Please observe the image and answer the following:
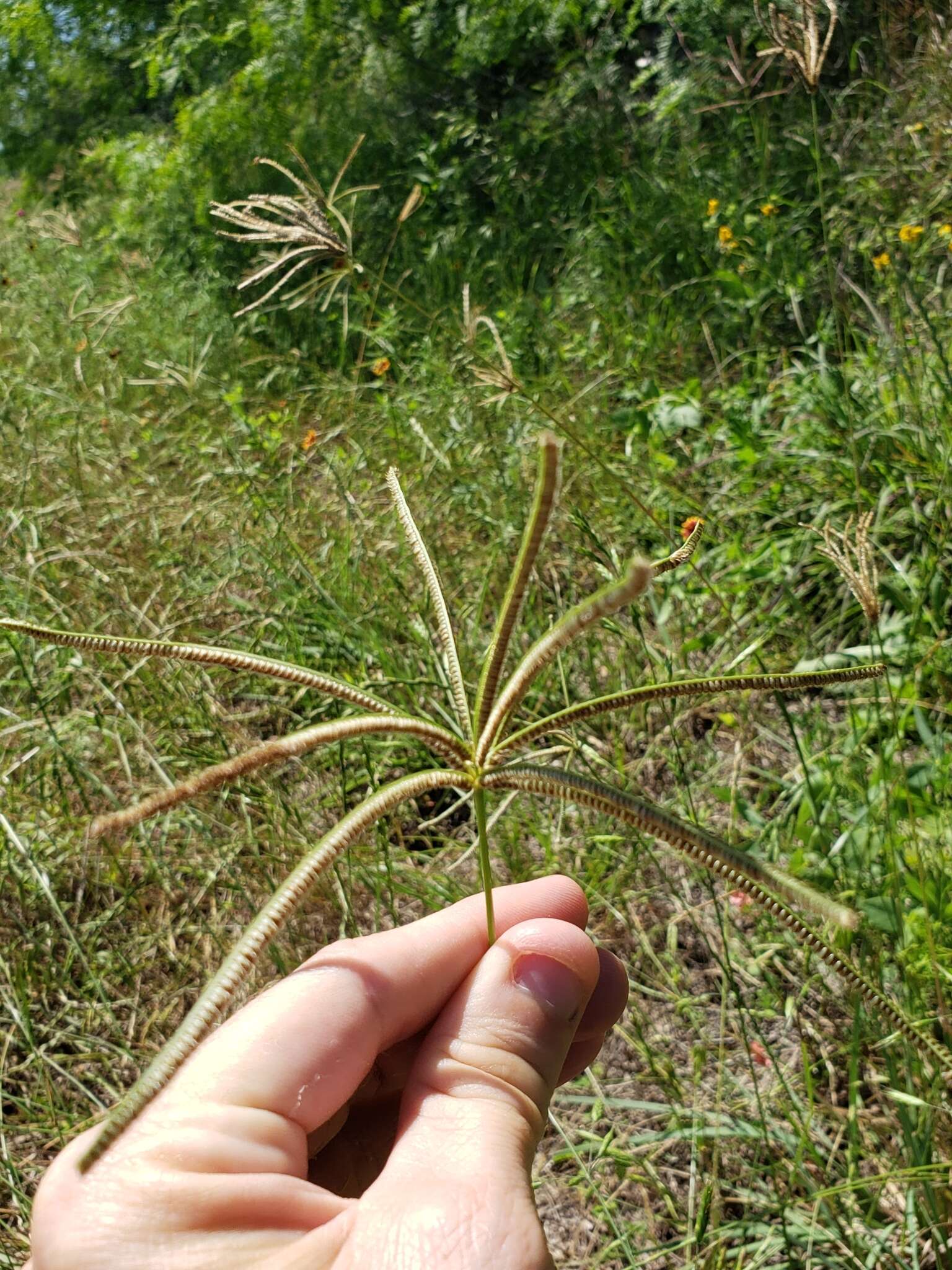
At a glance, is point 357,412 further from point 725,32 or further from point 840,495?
point 725,32

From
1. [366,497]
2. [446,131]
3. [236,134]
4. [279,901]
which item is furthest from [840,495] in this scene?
[236,134]

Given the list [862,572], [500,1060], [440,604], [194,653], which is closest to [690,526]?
[862,572]

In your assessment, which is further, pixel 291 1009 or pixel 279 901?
pixel 291 1009

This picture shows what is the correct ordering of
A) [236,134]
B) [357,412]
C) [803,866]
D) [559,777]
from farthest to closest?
[236,134] < [357,412] < [803,866] < [559,777]

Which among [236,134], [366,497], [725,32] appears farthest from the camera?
[236,134]

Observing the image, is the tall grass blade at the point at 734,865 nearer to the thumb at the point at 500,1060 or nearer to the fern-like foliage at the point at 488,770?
the fern-like foliage at the point at 488,770

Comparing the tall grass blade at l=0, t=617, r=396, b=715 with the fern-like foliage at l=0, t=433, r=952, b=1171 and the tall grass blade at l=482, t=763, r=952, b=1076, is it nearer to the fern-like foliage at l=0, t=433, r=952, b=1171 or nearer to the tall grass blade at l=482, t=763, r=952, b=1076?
the fern-like foliage at l=0, t=433, r=952, b=1171

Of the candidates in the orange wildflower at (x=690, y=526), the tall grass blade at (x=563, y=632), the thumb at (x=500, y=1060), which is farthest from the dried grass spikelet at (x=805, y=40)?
the thumb at (x=500, y=1060)

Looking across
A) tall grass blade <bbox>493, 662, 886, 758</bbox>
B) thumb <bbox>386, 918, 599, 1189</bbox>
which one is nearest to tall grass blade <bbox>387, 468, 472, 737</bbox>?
tall grass blade <bbox>493, 662, 886, 758</bbox>
